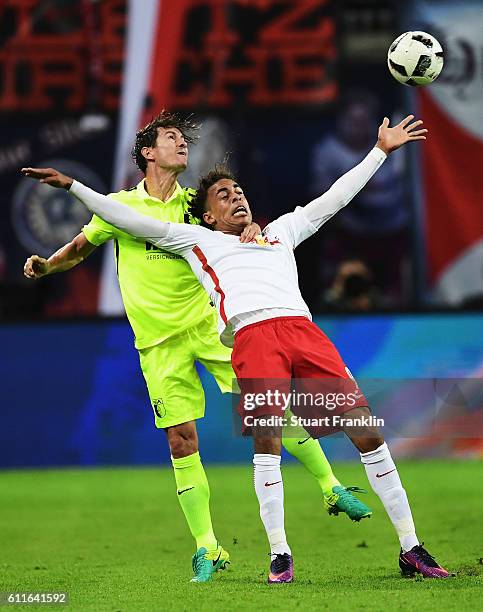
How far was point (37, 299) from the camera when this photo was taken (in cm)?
1341

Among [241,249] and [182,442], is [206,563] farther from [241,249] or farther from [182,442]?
[241,249]

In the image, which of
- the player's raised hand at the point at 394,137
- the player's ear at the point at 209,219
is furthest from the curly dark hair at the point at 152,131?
the player's raised hand at the point at 394,137

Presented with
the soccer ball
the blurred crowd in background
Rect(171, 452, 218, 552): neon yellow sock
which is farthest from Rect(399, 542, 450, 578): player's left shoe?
the blurred crowd in background

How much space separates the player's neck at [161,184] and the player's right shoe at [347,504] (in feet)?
5.67

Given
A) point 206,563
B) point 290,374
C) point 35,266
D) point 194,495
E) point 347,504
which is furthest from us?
point 35,266

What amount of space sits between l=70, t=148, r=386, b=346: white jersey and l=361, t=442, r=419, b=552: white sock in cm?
78

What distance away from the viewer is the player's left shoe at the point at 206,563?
661 cm

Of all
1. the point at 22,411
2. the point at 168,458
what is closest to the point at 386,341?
the point at 168,458

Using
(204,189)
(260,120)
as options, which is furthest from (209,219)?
(260,120)

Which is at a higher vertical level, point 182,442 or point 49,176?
point 49,176

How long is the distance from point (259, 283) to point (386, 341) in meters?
5.55

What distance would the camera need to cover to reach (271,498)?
247 inches

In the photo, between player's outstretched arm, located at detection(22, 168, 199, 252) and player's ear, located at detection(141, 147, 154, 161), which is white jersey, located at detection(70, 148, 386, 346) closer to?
player's outstretched arm, located at detection(22, 168, 199, 252)

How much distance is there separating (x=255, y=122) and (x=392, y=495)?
7999 mm
